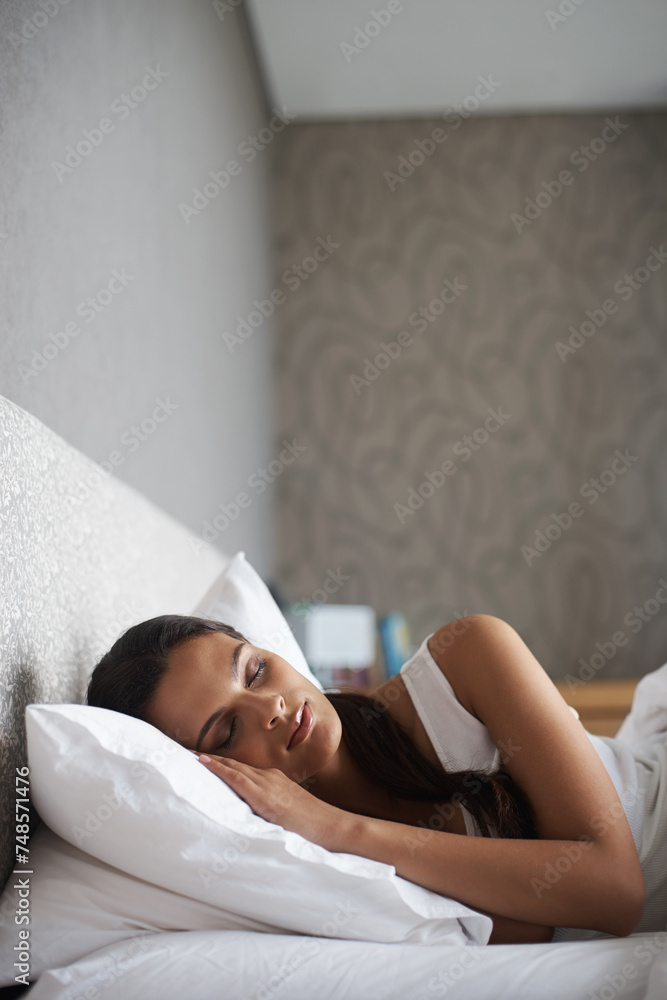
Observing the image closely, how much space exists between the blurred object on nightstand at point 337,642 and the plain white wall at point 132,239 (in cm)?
37

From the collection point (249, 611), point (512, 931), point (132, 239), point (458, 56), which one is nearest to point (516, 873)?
point (512, 931)

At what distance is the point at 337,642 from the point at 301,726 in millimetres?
1831

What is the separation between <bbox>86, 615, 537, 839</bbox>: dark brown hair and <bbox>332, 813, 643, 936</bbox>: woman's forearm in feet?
0.33

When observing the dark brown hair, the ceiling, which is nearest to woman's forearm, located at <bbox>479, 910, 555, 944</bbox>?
the dark brown hair

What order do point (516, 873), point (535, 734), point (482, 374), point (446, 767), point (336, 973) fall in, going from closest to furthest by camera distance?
point (336, 973)
point (516, 873)
point (535, 734)
point (446, 767)
point (482, 374)

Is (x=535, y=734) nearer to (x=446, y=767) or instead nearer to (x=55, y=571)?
(x=446, y=767)

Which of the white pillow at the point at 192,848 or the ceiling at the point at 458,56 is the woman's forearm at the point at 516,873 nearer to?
the white pillow at the point at 192,848

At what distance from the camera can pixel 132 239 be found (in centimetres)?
132

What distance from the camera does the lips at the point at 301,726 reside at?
3.14 ft

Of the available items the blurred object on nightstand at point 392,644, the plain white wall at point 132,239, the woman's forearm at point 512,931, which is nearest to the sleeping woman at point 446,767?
the woman's forearm at point 512,931

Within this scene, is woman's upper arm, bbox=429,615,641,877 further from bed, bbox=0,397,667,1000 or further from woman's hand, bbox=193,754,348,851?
woman's hand, bbox=193,754,348,851

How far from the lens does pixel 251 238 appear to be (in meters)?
2.63

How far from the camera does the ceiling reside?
249 cm

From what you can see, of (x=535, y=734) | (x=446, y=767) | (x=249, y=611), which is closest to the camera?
(x=535, y=734)
